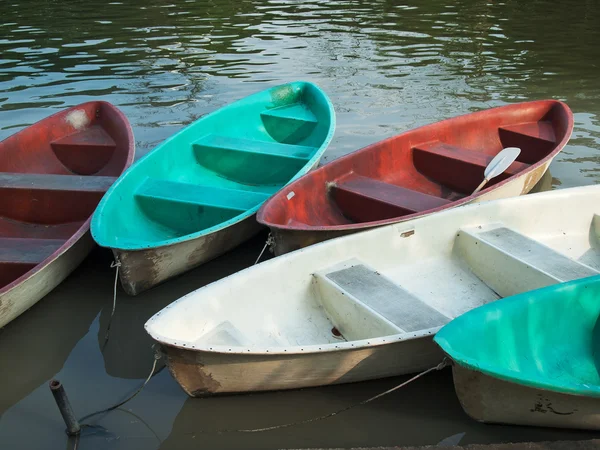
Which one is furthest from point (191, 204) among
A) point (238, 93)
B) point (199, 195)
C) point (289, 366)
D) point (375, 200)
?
point (238, 93)

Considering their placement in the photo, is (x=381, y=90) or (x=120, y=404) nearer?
(x=120, y=404)

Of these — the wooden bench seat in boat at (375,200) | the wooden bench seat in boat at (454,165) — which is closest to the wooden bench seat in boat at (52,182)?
the wooden bench seat in boat at (375,200)

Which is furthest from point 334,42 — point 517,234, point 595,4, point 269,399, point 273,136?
point 269,399

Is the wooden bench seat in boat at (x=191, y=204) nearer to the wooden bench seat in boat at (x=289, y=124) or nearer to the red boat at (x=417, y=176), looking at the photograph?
the red boat at (x=417, y=176)

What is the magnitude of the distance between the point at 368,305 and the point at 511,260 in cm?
114

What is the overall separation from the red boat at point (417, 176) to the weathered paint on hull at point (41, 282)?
1485 millimetres

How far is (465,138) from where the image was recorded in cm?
663

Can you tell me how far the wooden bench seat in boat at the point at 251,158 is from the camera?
6141mm

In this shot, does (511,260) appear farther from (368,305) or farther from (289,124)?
(289,124)

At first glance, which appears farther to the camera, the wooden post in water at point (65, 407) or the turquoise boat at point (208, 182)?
the turquoise boat at point (208, 182)

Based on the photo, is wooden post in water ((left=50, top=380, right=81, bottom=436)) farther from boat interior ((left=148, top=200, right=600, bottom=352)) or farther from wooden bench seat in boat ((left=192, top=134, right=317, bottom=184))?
wooden bench seat in boat ((left=192, top=134, right=317, bottom=184))

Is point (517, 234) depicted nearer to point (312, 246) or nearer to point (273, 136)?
point (312, 246)

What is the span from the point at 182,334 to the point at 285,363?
0.62 meters

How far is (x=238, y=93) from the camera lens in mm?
9758
